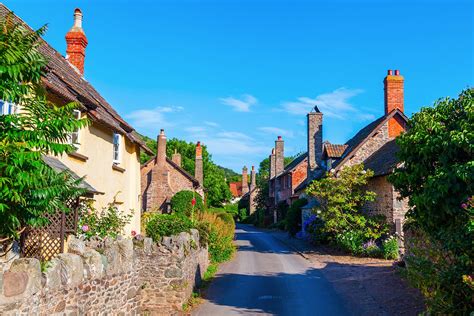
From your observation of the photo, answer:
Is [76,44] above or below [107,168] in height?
above

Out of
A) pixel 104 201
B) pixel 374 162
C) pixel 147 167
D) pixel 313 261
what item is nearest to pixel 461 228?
pixel 104 201

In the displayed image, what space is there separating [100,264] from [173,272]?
466 cm

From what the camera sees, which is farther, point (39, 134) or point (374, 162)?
point (374, 162)

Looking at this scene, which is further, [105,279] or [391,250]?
[391,250]

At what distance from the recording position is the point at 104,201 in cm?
1648

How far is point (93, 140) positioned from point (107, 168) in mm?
1626

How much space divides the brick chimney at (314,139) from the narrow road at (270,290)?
11.5 m

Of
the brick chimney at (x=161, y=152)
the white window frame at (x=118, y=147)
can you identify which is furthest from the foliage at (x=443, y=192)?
the brick chimney at (x=161, y=152)

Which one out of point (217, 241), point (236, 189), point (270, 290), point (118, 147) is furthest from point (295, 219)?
point (236, 189)

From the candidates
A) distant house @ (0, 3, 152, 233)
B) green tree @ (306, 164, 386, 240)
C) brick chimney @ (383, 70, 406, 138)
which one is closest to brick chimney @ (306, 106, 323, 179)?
brick chimney @ (383, 70, 406, 138)

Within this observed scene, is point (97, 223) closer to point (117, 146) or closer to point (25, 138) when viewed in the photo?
point (117, 146)

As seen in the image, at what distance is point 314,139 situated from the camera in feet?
110

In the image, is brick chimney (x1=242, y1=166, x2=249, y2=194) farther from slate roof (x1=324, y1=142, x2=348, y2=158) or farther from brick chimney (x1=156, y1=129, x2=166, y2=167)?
slate roof (x1=324, y1=142, x2=348, y2=158)

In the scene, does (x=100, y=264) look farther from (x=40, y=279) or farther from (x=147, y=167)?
(x=147, y=167)
